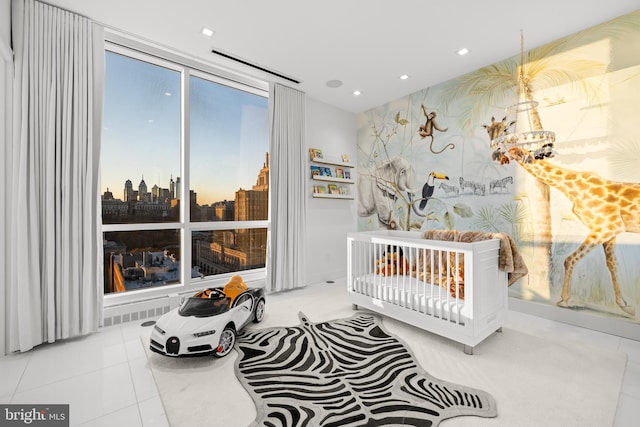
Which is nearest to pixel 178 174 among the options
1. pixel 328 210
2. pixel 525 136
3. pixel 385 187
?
pixel 328 210

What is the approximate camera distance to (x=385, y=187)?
429 cm

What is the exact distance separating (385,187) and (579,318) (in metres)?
2.60

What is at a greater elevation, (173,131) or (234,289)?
(173,131)

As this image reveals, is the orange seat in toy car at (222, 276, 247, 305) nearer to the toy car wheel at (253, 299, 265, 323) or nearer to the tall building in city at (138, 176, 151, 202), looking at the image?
the toy car wheel at (253, 299, 265, 323)

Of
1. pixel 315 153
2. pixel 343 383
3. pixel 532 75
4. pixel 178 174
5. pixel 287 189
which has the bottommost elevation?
pixel 343 383

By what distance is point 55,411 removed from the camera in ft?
4.99

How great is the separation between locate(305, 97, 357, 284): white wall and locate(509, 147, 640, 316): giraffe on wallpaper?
2544mm

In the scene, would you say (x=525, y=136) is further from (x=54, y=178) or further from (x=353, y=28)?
(x=54, y=178)

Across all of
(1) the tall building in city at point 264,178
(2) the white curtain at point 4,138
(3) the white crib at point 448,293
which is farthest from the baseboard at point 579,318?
(2) the white curtain at point 4,138

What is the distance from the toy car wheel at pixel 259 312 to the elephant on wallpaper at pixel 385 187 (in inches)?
91.6

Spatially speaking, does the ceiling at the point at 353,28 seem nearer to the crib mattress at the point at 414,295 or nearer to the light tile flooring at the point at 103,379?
the crib mattress at the point at 414,295

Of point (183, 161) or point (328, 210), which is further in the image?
point (328, 210)

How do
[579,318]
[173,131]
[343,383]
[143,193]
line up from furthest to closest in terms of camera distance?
[173,131]
[143,193]
[579,318]
[343,383]

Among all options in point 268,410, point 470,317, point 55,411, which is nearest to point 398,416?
point 268,410
